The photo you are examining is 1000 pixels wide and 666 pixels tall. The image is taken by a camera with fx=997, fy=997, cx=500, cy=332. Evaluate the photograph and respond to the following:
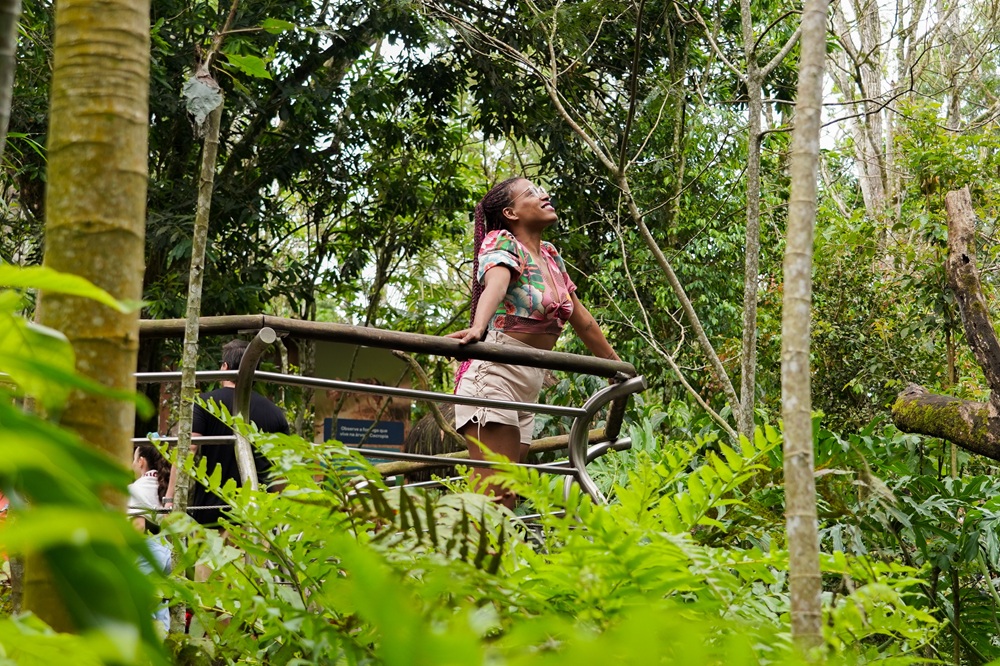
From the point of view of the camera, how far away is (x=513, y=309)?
10.2 feet

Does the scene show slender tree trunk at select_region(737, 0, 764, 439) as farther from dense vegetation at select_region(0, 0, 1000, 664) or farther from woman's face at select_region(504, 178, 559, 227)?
woman's face at select_region(504, 178, 559, 227)

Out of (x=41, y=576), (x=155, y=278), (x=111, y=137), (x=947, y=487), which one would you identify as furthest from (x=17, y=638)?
(x=155, y=278)

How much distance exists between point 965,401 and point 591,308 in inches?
206

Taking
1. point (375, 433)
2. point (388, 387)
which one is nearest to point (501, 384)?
point (388, 387)

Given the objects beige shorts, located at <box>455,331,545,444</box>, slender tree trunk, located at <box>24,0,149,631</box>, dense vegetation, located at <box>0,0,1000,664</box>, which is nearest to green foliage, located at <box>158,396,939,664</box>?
dense vegetation, located at <box>0,0,1000,664</box>

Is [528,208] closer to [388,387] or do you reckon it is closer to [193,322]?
[388,387]

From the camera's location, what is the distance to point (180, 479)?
1612 millimetres

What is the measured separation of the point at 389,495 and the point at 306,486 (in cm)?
11

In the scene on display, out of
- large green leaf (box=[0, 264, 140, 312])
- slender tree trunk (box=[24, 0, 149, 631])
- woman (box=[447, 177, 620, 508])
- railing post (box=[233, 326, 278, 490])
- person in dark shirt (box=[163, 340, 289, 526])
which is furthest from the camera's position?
person in dark shirt (box=[163, 340, 289, 526])

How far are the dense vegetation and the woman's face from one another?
886 millimetres

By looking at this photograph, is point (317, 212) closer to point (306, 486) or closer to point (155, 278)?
point (155, 278)

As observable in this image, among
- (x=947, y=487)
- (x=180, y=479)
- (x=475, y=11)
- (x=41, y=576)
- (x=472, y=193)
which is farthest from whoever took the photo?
(x=472, y=193)

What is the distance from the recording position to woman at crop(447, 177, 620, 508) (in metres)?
2.89

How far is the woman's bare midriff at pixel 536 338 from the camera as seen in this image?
10.2 feet
